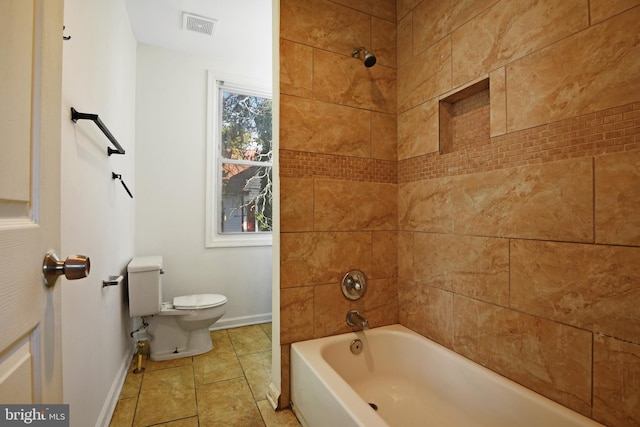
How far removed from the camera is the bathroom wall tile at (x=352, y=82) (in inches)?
70.4

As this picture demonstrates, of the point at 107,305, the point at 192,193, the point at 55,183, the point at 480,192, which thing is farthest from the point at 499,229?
the point at 192,193


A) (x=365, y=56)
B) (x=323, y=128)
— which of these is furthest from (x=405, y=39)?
(x=323, y=128)

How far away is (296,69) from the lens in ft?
5.66

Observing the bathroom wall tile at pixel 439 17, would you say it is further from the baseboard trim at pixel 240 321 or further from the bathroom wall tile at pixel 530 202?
the baseboard trim at pixel 240 321

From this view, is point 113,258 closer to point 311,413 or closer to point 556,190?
point 311,413

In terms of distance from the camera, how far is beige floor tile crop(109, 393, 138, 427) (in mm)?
1609

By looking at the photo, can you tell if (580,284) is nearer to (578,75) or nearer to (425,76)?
(578,75)

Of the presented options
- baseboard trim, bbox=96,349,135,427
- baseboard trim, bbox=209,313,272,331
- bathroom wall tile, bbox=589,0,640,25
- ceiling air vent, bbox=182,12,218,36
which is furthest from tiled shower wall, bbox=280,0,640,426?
baseboard trim, bbox=209,313,272,331

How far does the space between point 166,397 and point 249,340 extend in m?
0.92

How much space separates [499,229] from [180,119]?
9.46ft

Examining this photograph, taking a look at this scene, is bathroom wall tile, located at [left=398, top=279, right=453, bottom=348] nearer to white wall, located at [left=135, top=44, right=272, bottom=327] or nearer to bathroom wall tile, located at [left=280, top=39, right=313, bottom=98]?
bathroom wall tile, located at [left=280, top=39, right=313, bottom=98]

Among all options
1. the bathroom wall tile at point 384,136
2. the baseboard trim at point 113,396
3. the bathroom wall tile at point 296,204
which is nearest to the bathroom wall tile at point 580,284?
the bathroom wall tile at point 384,136

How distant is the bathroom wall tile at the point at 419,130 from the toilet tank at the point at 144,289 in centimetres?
206

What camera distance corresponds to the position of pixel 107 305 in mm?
1738
